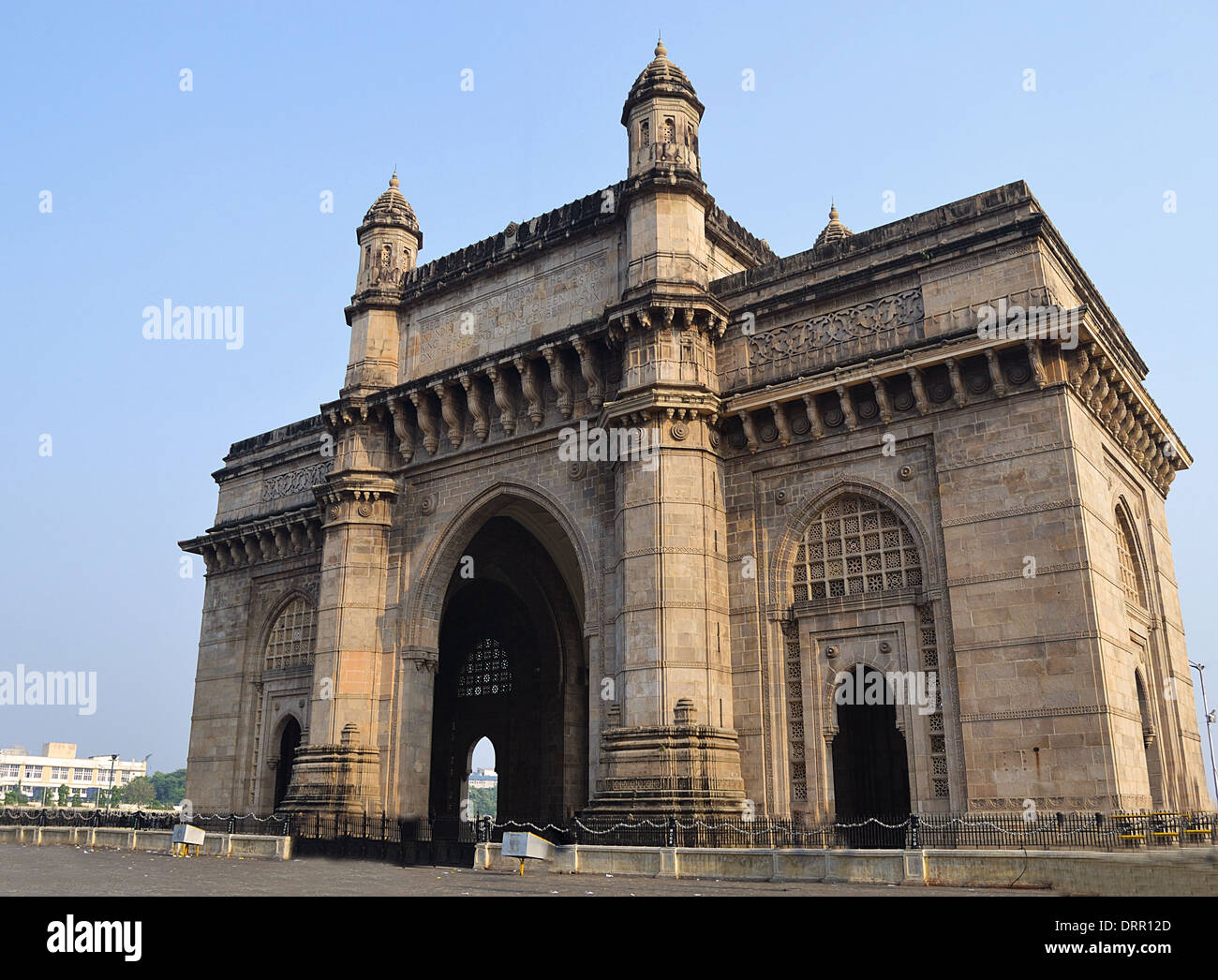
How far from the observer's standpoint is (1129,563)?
23406mm

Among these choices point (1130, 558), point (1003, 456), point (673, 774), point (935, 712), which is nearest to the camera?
point (935, 712)

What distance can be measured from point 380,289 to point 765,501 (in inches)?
536

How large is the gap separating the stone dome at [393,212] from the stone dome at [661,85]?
27.1 ft

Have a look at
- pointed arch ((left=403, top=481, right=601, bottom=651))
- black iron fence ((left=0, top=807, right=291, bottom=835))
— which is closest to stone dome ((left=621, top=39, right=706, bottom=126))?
pointed arch ((left=403, top=481, right=601, bottom=651))

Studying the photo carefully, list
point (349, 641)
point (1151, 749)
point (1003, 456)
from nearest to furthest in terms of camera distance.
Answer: point (1003, 456), point (1151, 749), point (349, 641)

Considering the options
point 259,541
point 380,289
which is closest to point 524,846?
point 380,289

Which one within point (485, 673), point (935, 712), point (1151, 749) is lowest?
point (1151, 749)

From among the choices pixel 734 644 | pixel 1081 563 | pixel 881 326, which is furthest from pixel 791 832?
pixel 881 326

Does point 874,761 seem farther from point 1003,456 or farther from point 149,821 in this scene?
point 149,821

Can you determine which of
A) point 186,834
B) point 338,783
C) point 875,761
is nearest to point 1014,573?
point 875,761

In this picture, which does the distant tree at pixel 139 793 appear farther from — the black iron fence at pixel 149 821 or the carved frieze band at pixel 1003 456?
the carved frieze band at pixel 1003 456

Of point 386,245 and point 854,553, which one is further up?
point 386,245

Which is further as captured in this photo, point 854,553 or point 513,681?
point 513,681

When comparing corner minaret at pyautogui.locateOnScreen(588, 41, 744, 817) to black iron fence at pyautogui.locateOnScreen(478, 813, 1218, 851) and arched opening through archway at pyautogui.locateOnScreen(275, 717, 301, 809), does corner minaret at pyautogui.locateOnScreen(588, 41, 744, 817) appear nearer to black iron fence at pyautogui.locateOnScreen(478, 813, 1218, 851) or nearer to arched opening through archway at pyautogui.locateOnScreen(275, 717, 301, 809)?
black iron fence at pyautogui.locateOnScreen(478, 813, 1218, 851)
